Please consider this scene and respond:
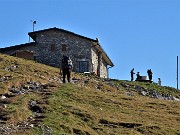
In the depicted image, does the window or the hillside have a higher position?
the window

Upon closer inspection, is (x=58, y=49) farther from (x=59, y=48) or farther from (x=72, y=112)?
(x=72, y=112)

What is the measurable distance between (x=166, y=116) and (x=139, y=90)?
53.6 ft

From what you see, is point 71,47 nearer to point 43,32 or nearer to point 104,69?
point 43,32

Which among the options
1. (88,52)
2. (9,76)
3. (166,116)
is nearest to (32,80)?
(9,76)

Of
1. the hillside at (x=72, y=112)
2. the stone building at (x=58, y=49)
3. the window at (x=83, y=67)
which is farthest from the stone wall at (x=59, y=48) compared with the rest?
the hillside at (x=72, y=112)

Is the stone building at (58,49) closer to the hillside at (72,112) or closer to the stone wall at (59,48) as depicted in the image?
the stone wall at (59,48)

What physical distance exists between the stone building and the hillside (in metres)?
23.7

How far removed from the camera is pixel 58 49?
232ft

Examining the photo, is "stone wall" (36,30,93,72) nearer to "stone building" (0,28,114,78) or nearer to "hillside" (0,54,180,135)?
"stone building" (0,28,114,78)

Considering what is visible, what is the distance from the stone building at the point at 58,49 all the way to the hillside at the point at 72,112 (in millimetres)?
23652

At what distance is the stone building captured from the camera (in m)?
69.9

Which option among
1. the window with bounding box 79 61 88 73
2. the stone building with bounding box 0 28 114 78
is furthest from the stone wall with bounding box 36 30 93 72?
the window with bounding box 79 61 88 73

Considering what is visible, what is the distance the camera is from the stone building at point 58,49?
6988 centimetres

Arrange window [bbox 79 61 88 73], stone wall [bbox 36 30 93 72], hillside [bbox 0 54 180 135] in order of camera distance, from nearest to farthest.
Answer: hillside [bbox 0 54 180 135] → window [bbox 79 61 88 73] → stone wall [bbox 36 30 93 72]
